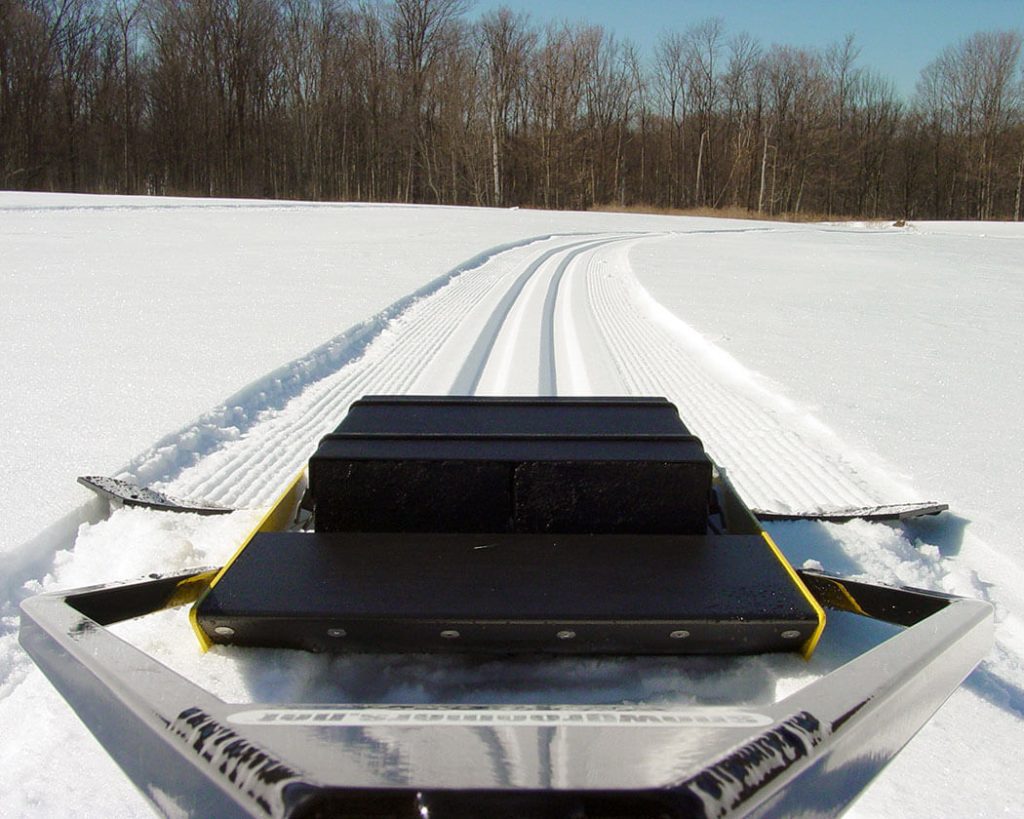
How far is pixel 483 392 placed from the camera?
419cm

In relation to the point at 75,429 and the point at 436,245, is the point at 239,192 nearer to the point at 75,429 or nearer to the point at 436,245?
the point at 436,245

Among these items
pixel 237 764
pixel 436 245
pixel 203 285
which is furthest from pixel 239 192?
pixel 237 764

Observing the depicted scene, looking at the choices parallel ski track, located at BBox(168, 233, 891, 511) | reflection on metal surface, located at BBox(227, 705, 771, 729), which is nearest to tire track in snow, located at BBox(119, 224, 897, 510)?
parallel ski track, located at BBox(168, 233, 891, 511)

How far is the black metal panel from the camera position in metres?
1.51

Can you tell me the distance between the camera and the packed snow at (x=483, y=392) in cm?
155

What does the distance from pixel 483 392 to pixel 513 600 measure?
268 centimetres

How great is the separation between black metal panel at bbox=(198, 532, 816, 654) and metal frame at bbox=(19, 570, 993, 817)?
0.32 m

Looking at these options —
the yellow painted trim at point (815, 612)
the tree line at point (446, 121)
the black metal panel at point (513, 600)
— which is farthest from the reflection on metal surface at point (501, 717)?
the tree line at point (446, 121)

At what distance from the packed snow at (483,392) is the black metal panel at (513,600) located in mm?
78

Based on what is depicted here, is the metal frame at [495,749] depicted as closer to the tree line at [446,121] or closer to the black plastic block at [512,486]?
the black plastic block at [512,486]

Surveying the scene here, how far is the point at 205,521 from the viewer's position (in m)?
2.39

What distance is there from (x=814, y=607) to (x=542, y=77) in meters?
51.1

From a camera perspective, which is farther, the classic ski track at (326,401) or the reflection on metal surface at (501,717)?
the classic ski track at (326,401)

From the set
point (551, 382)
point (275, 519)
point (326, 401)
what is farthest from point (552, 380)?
point (275, 519)
